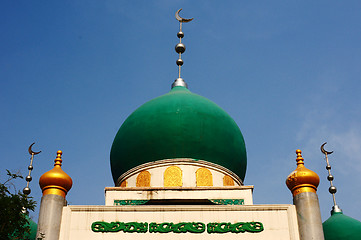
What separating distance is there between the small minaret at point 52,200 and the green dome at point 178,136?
333 cm

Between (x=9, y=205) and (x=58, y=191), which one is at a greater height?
(x=58, y=191)

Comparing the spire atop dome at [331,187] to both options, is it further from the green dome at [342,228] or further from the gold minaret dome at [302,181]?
the gold minaret dome at [302,181]

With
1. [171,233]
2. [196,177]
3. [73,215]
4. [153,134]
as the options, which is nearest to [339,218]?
[196,177]

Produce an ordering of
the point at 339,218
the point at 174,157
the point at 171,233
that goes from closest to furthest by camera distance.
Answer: the point at 171,233 < the point at 174,157 < the point at 339,218

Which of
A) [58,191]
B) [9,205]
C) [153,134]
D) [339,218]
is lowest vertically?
[9,205]

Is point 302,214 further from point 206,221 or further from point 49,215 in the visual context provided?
point 49,215

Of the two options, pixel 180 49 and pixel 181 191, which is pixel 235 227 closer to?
pixel 181 191

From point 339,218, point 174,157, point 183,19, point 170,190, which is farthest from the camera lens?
point 183,19

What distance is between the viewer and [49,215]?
10961mm

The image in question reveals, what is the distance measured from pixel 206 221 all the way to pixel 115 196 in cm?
315

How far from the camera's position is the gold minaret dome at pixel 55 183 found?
11398 millimetres

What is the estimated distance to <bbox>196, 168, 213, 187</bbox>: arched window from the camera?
14188mm

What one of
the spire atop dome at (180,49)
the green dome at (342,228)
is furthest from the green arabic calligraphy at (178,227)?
the spire atop dome at (180,49)

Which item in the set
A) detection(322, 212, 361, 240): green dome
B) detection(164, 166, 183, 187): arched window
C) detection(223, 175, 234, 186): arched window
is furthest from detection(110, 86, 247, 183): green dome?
detection(322, 212, 361, 240): green dome
